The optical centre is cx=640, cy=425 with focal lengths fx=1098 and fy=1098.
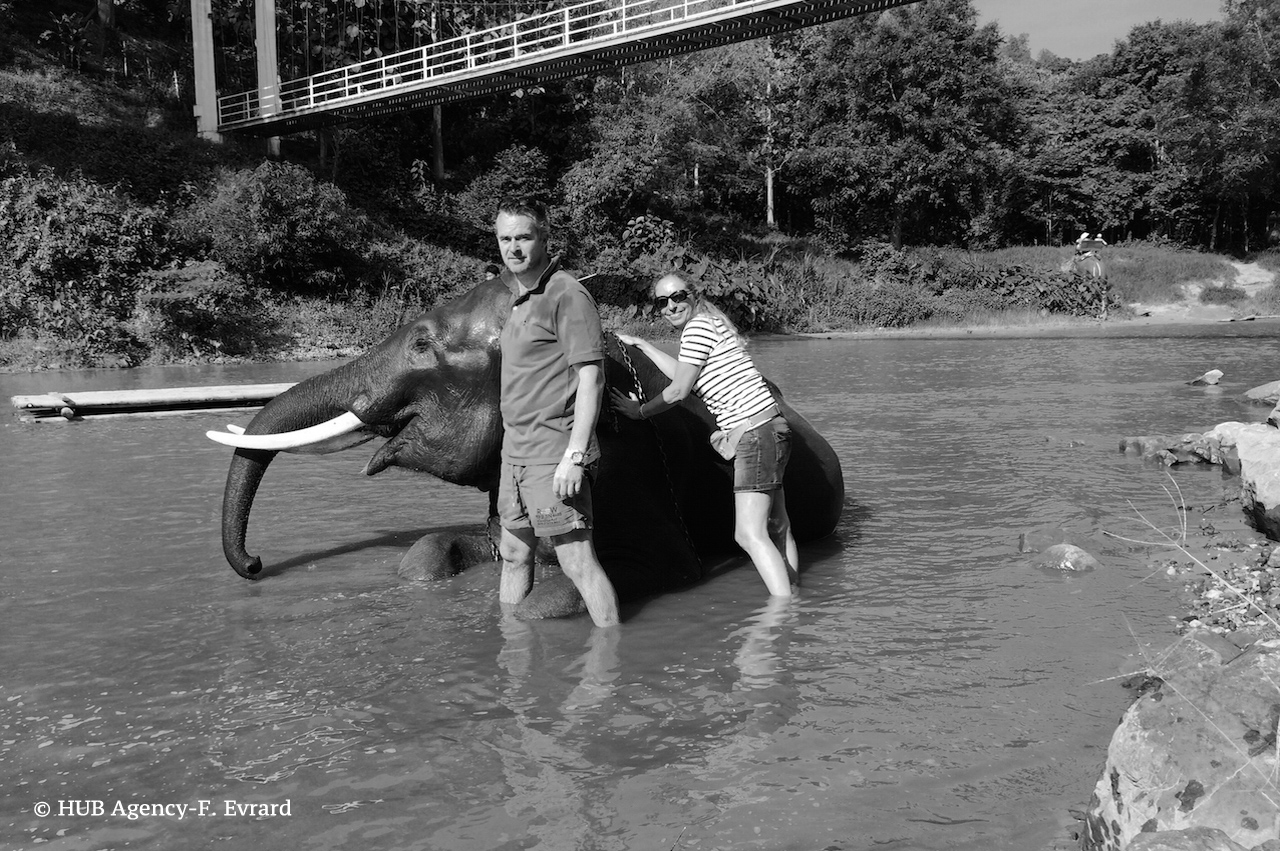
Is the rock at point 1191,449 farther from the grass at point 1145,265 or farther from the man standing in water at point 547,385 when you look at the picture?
the grass at point 1145,265

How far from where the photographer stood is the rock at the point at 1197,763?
2.50 metres

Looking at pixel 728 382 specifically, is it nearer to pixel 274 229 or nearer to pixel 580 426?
pixel 580 426

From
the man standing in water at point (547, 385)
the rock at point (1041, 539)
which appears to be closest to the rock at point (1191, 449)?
the rock at point (1041, 539)

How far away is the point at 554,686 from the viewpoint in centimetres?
424

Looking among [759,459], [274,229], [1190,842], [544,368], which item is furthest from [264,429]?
[274,229]

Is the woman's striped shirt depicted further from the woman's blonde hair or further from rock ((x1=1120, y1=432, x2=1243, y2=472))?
rock ((x1=1120, y1=432, x2=1243, y2=472))

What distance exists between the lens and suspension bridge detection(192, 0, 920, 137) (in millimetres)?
26062

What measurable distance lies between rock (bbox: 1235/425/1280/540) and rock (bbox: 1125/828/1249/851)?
13.3ft

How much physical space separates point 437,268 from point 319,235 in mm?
4643

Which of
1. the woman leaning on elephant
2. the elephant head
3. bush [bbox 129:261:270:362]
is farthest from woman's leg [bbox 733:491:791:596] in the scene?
bush [bbox 129:261:270:362]

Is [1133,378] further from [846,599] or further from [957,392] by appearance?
[846,599]

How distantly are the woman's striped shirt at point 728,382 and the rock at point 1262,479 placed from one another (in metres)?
2.85

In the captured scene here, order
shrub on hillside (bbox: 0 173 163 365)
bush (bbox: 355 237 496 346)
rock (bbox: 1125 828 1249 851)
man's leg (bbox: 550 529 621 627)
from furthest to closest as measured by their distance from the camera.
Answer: bush (bbox: 355 237 496 346) → shrub on hillside (bbox: 0 173 163 365) → man's leg (bbox: 550 529 621 627) → rock (bbox: 1125 828 1249 851)

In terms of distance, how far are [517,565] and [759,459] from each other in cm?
126
